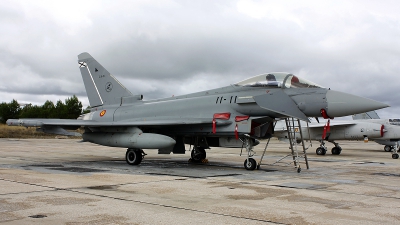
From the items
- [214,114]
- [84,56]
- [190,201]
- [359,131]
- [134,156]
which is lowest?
[190,201]

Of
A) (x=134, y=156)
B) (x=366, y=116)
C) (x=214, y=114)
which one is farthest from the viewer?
(x=366, y=116)

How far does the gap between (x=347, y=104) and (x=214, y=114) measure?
372cm

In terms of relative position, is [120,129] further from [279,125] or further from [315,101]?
[279,125]

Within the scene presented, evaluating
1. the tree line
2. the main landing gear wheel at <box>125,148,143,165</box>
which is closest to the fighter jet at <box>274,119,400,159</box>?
the main landing gear wheel at <box>125,148,143,165</box>

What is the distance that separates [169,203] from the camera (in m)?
5.59

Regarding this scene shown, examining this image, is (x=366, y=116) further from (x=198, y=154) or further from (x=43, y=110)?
(x=43, y=110)

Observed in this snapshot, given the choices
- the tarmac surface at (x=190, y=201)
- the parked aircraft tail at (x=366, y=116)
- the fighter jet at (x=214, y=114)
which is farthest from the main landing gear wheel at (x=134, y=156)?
the parked aircraft tail at (x=366, y=116)

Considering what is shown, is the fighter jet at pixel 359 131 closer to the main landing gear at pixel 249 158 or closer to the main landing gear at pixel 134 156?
the main landing gear at pixel 249 158

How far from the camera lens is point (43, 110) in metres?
77.8

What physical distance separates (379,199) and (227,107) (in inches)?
227

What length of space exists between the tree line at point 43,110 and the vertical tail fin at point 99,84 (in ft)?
185

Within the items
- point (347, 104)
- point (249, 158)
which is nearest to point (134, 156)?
point (249, 158)

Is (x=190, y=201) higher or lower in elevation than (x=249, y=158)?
lower

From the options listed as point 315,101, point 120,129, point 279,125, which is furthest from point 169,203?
point 279,125
